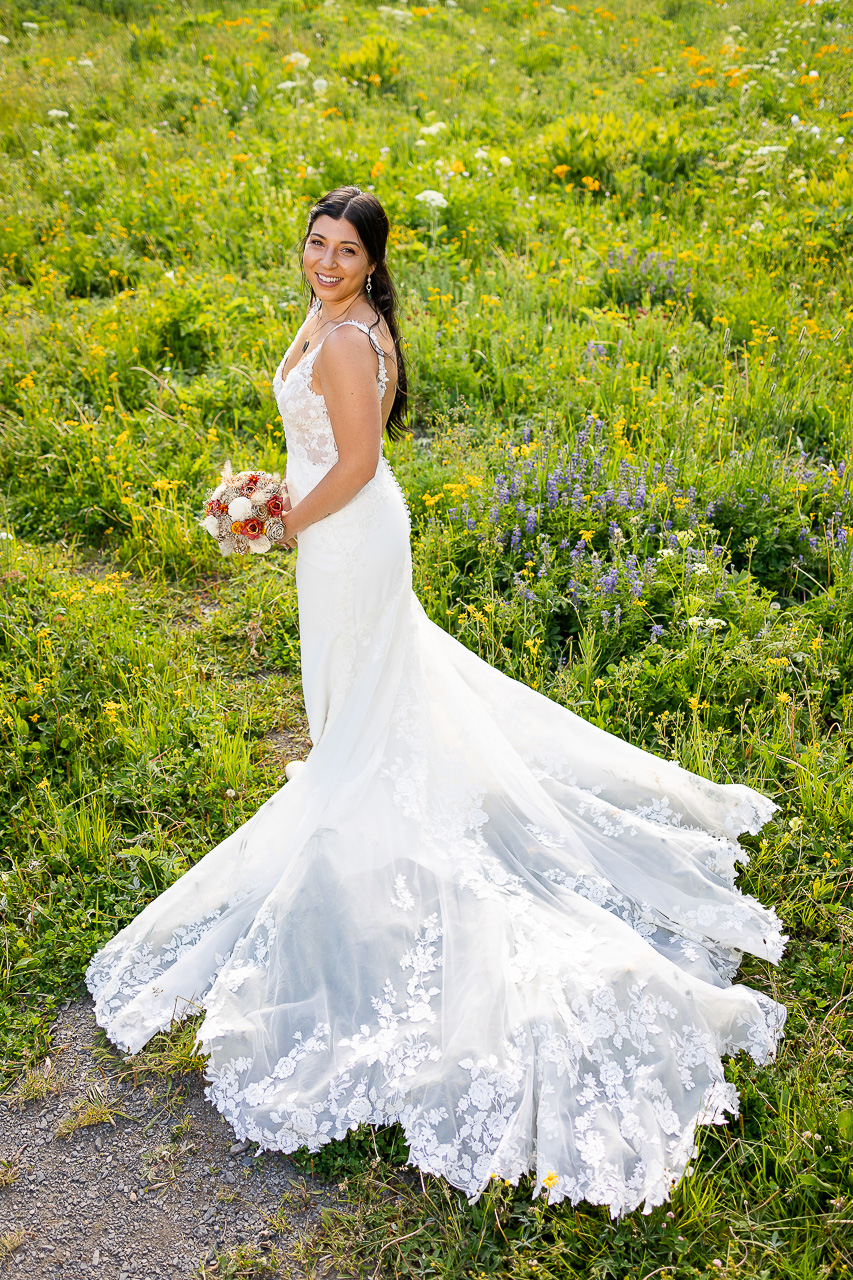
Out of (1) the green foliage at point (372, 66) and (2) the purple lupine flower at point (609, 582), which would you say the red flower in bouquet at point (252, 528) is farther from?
(1) the green foliage at point (372, 66)

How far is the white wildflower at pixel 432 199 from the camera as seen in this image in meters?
7.50

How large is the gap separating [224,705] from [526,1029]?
7.74 ft

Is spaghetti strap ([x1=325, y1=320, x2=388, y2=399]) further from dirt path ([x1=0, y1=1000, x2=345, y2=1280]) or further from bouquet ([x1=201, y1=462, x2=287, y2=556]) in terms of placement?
dirt path ([x1=0, y1=1000, x2=345, y2=1280])

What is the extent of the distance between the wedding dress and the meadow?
0.17 m

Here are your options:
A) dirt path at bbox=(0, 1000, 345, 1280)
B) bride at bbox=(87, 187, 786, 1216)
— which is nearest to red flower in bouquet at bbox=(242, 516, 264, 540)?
bride at bbox=(87, 187, 786, 1216)

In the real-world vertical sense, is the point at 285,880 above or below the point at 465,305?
below

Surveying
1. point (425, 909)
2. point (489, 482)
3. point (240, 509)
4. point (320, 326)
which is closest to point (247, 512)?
point (240, 509)

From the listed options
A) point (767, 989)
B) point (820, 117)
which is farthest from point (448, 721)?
point (820, 117)

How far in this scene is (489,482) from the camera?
5.30m

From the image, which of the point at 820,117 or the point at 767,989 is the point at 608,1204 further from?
the point at 820,117

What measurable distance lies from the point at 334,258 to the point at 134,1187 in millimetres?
3004

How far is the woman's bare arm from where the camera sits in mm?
2938

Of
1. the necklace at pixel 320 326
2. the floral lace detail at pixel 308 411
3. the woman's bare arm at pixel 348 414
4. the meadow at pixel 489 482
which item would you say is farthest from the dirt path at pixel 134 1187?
the necklace at pixel 320 326

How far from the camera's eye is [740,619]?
14.6 ft
